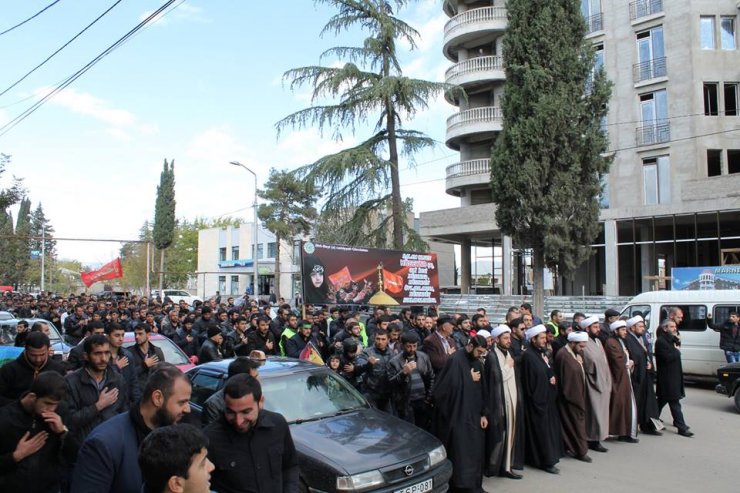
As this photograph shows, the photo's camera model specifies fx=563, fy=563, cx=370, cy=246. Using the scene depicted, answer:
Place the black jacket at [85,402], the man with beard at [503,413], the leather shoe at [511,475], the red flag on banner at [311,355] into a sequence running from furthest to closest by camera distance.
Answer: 1. the red flag on banner at [311,355]
2. the leather shoe at [511,475]
3. the man with beard at [503,413]
4. the black jacket at [85,402]

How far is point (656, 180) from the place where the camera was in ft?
93.6

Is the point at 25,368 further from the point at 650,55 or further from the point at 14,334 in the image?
the point at 650,55

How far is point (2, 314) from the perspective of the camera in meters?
13.9

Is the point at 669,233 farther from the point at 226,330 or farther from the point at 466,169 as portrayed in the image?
the point at 226,330

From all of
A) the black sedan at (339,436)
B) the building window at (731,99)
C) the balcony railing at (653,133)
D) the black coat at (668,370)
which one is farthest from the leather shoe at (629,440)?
the building window at (731,99)

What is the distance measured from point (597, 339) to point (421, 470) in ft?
16.4

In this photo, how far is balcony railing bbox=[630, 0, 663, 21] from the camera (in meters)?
28.3

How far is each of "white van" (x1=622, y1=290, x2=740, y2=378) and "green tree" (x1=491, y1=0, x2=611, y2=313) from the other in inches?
292

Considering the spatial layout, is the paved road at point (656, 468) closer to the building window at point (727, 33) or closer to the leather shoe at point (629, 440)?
the leather shoe at point (629, 440)

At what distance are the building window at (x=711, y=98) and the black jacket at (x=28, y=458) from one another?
1222 inches

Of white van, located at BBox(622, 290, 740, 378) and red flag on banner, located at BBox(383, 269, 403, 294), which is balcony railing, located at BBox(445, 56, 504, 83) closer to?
red flag on banner, located at BBox(383, 269, 403, 294)

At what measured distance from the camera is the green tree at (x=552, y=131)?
20594mm

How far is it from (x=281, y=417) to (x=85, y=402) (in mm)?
1912

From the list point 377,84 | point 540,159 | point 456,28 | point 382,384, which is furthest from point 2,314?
point 456,28
